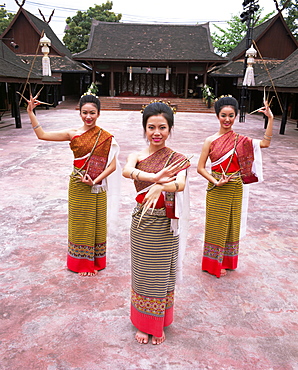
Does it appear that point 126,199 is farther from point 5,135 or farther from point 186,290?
point 5,135

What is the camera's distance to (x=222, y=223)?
3551mm

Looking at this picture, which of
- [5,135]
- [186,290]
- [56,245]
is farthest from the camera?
[5,135]

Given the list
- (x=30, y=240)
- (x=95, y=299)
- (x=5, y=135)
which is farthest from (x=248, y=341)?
(x=5, y=135)

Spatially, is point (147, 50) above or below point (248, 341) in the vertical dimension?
above

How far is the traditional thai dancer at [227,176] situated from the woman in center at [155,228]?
38.2 inches

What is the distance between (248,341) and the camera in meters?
2.72

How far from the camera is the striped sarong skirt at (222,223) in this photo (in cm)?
350

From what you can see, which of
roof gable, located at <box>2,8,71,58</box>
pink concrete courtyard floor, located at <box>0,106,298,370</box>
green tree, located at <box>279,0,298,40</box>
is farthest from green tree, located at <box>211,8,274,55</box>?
pink concrete courtyard floor, located at <box>0,106,298,370</box>

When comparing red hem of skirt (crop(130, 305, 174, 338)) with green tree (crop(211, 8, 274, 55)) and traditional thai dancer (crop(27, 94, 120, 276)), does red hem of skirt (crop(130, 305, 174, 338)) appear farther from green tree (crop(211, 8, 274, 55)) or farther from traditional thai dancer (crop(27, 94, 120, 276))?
green tree (crop(211, 8, 274, 55))

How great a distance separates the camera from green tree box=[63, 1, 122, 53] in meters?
35.1

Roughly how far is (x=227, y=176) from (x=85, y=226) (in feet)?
4.92

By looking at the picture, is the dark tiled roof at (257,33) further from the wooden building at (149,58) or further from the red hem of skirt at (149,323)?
the red hem of skirt at (149,323)

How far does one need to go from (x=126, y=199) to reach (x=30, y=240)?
2181 millimetres

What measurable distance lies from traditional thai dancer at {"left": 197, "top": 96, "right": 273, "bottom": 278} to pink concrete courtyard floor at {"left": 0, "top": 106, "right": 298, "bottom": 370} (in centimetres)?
37
